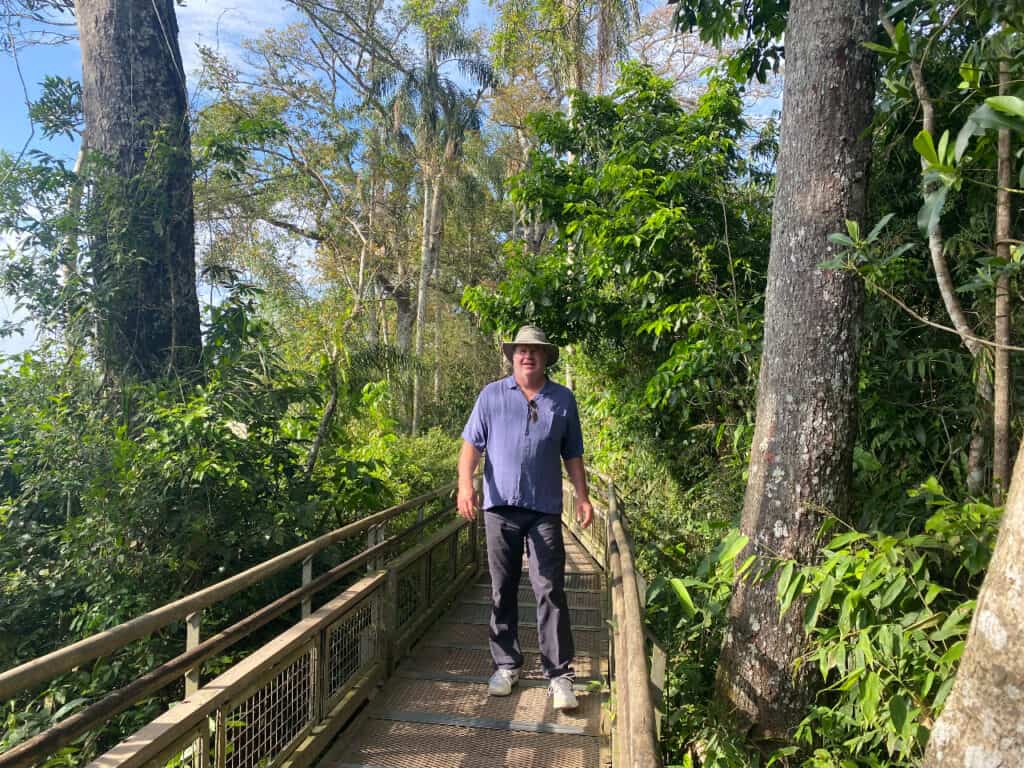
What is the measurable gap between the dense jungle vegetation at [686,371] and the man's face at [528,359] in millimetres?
1141

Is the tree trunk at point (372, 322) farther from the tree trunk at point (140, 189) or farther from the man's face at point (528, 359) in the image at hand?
the man's face at point (528, 359)

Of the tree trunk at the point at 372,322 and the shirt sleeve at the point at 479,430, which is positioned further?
the tree trunk at the point at 372,322

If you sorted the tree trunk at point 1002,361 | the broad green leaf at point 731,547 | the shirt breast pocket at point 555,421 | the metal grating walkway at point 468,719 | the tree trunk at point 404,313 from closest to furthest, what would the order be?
the broad green leaf at point 731,547 → the tree trunk at point 1002,361 → the metal grating walkway at point 468,719 → the shirt breast pocket at point 555,421 → the tree trunk at point 404,313

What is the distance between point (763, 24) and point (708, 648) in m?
4.57

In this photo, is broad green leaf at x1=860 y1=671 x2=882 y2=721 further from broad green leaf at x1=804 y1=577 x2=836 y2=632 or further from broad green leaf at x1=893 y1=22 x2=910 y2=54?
broad green leaf at x1=893 y1=22 x2=910 y2=54

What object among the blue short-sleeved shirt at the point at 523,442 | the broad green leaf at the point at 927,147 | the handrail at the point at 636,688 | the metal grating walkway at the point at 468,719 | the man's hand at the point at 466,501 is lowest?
the metal grating walkway at the point at 468,719

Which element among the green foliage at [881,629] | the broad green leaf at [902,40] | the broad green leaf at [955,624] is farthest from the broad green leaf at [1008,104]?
the broad green leaf at [955,624]

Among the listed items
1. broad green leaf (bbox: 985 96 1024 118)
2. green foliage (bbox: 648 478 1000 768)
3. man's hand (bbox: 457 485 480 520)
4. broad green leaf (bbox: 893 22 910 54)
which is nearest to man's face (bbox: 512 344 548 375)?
man's hand (bbox: 457 485 480 520)

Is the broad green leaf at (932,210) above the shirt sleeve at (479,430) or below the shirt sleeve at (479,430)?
above

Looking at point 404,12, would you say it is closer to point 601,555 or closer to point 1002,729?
point 601,555

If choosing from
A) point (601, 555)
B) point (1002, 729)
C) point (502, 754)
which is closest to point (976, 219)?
point (1002, 729)

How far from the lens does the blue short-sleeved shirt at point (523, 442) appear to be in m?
3.52

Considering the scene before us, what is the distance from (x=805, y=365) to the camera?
320 cm

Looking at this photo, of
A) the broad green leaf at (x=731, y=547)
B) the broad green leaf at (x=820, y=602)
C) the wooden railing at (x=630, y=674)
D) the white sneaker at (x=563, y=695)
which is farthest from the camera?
the white sneaker at (x=563, y=695)
